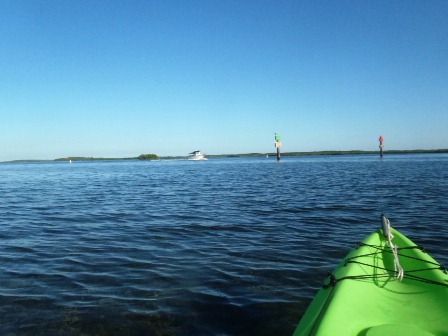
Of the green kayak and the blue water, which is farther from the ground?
the green kayak

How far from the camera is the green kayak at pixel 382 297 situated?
12.8 feet

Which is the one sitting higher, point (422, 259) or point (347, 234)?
point (422, 259)

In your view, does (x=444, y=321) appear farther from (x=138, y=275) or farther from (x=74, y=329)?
(x=138, y=275)

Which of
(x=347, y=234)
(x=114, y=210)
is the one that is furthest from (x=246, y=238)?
(x=114, y=210)

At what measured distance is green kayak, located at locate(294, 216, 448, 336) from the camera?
3.89m

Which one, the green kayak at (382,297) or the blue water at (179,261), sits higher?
the green kayak at (382,297)

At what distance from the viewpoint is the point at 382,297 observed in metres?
4.91

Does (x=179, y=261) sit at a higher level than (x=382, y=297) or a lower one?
lower

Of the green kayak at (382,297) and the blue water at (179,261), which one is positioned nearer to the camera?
the green kayak at (382,297)

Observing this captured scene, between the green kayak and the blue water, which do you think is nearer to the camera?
the green kayak

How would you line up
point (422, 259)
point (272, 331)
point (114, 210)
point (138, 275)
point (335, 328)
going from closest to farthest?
point (335, 328), point (272, 331), point (422, 259), point (138, 275), point (114, 210)

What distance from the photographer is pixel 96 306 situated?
19.3ft

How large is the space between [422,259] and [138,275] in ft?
18.3

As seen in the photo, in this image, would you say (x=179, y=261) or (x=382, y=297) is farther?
(x=179, y=261)
